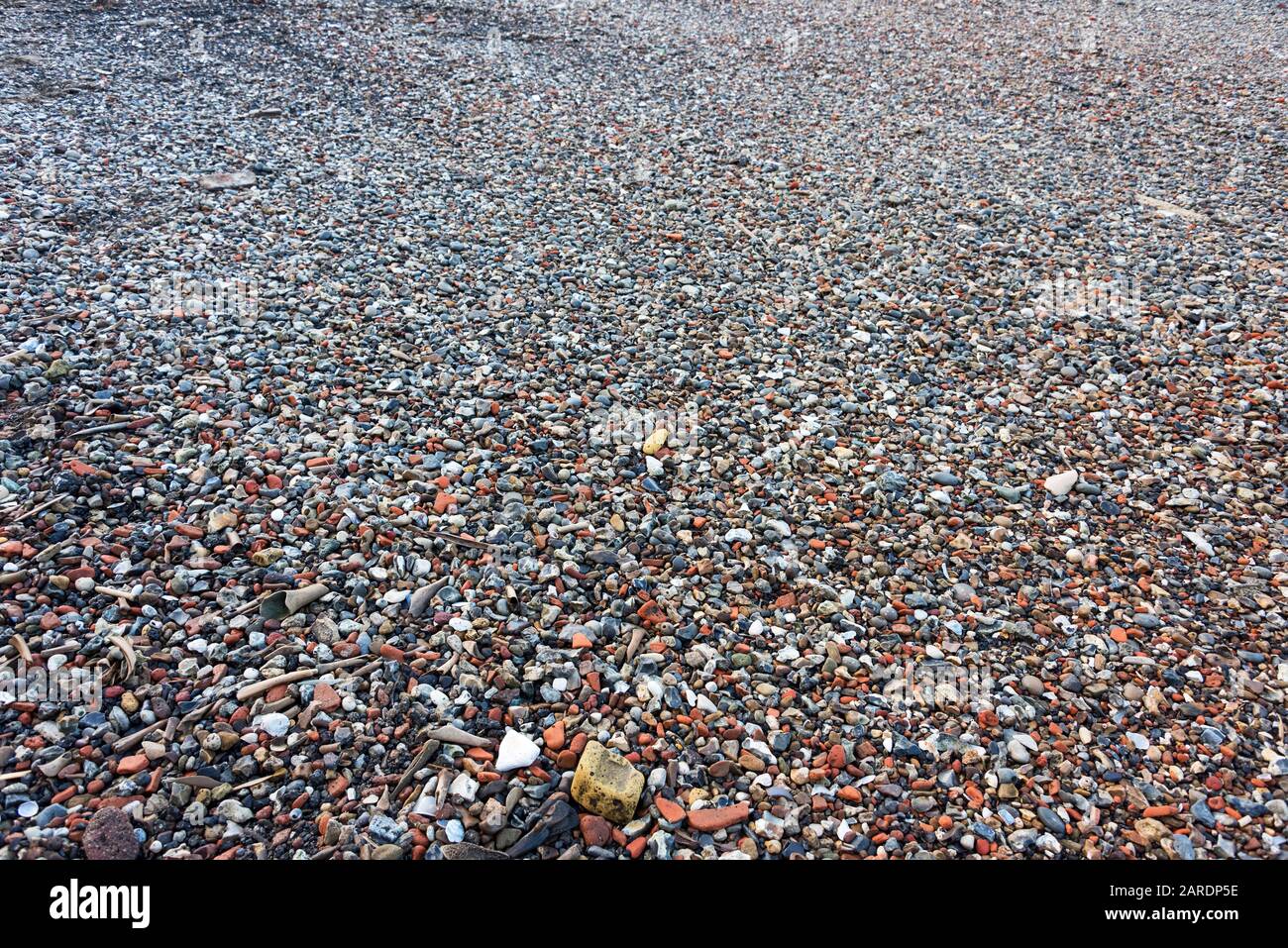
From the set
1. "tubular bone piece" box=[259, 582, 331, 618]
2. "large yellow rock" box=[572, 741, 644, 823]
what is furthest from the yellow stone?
"large yellow rock" box=[572, 741, 644, 823]

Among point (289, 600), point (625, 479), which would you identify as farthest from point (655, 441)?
point (289, 600)

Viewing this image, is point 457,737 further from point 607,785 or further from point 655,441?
point 655,441

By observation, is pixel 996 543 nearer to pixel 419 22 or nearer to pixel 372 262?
pixel 372 262

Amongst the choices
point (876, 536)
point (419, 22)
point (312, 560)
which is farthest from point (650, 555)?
point (419, 22)

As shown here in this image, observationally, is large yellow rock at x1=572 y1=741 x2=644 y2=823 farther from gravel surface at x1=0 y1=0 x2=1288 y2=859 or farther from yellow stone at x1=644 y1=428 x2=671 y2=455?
yellow stone at x1=644 y1=428 x2=671 y2=455

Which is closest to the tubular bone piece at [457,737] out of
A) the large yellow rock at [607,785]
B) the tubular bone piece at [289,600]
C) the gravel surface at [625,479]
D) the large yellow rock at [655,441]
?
the gravel surface at [625,479]
